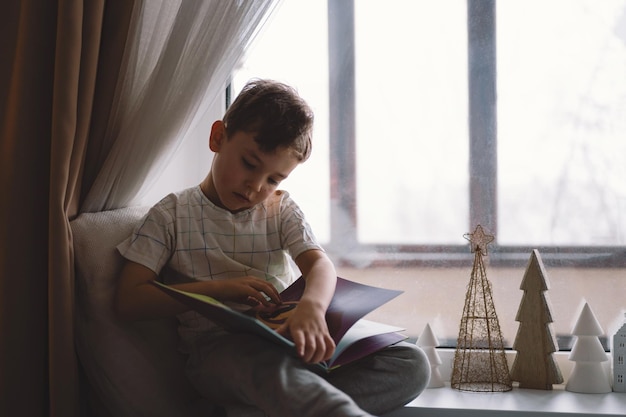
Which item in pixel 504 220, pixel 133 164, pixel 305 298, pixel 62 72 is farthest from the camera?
pixel 504 220

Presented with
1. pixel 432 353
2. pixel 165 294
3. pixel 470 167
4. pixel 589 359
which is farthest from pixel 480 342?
pixel 165 294

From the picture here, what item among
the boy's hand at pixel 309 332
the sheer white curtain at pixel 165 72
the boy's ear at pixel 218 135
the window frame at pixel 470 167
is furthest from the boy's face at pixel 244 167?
the window frame at pixel 470 167

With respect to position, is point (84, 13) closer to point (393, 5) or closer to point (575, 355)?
point (393, 5)

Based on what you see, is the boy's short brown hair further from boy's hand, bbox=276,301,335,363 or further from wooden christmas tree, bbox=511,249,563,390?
wooden christmas tree, bbox=511,249,563,390

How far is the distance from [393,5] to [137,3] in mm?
671

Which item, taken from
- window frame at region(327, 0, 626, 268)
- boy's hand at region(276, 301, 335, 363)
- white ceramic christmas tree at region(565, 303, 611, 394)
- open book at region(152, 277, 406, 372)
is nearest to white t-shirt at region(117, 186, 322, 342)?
open book at region(152, 277, 406, 372)

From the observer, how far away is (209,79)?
4.89 feet

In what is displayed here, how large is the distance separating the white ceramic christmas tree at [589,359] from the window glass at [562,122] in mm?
238

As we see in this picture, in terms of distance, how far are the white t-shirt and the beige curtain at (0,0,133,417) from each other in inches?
6.4

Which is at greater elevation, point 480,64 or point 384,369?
point 480,64

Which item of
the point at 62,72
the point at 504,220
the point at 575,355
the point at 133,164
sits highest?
the point at 62,72

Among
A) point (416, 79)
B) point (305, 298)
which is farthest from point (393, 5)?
point (305, 298)

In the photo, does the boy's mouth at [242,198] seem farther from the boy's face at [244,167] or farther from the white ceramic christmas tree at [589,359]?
the white ceramic christmas tree at [589,359]

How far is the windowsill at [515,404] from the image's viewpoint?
4.91 feet
